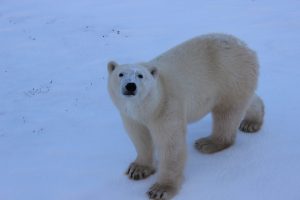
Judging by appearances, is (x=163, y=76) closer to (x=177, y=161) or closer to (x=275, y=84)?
(x=177, y=161)

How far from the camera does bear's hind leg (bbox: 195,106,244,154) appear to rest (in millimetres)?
4473

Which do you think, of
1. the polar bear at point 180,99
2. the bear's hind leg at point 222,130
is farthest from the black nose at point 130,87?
the bear's hind leg at point 222,130

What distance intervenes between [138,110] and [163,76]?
1.51 ft

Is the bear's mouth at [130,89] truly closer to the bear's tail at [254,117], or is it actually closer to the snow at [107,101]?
the snow at [107,101]

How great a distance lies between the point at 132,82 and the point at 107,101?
9.16 ft

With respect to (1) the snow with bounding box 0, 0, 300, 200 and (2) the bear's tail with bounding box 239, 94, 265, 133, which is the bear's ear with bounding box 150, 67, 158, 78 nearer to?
(1) the snow with bounding box 0, 0, 300, 200

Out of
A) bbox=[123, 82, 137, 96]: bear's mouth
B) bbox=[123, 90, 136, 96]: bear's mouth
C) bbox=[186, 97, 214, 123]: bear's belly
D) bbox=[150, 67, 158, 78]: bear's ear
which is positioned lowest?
bbox=[186, 97, 214, 123]: bear's belly

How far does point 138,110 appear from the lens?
3686 millimetres

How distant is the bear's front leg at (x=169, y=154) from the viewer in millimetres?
3811

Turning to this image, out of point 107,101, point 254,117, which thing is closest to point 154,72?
point 254,117

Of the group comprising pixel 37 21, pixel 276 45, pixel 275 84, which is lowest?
pixel 275 84

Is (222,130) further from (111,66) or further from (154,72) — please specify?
(111,66)

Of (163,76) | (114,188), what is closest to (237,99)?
(163,76)

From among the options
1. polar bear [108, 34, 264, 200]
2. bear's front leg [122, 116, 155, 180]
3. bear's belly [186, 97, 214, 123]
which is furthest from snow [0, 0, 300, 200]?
bear's belly [186, 97, 214, 123]
